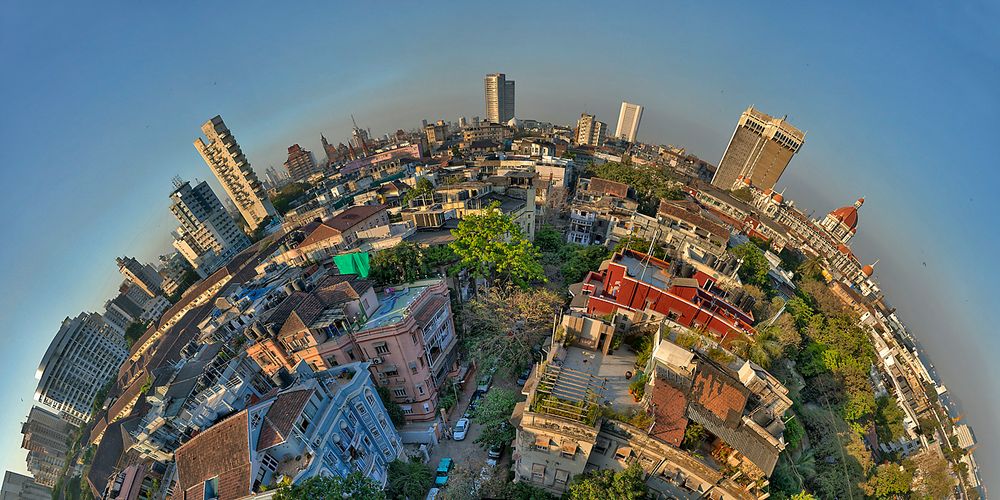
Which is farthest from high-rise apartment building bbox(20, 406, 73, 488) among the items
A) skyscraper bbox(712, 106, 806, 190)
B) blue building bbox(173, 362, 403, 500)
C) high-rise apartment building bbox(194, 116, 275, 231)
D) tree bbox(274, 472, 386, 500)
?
skyscraper bbox(712, 106, 806, 190)

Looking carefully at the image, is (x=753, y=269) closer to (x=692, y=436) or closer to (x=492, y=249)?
(x=692, y=436)

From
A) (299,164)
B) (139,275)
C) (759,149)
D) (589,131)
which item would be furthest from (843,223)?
(139,275)

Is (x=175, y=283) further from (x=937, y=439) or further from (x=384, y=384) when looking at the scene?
(x=937, y=439)

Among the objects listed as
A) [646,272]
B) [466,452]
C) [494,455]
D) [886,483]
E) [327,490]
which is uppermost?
[327,490]

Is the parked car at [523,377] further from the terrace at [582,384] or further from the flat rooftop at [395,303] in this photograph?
the flat rooftop at [395,303]

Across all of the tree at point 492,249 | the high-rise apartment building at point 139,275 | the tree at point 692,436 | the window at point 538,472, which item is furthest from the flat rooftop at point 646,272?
the high-rise apartment building at point 139,275
